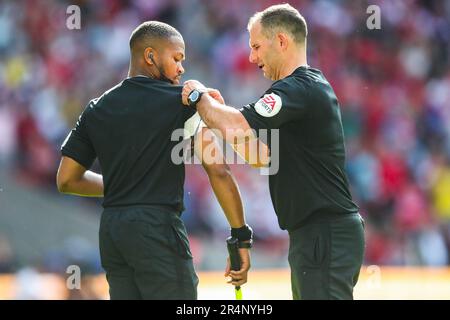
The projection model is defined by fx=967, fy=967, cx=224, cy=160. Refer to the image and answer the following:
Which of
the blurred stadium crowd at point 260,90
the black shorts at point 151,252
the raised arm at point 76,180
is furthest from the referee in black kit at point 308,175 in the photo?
the blurred stadium crowd at point 260,90

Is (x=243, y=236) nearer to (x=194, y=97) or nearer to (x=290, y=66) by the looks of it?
(x=194, y=97)

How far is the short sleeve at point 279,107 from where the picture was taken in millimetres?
5086

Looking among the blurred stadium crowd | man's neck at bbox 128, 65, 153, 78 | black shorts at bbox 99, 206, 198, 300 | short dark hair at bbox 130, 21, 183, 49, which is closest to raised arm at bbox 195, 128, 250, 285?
black shorts at bbox 99, 206, 198, 300

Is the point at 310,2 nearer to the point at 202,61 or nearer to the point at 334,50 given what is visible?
the point at 334,50

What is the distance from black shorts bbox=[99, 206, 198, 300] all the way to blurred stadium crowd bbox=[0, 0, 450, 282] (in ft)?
21.0

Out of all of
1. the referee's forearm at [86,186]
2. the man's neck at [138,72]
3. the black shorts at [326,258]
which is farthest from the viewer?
the referee's forearm at [86,186]

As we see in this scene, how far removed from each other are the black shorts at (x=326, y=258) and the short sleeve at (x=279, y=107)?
57cm

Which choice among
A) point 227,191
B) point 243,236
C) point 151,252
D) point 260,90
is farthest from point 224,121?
point 260,90

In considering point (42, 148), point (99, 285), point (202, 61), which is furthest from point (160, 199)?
point (202, 61)

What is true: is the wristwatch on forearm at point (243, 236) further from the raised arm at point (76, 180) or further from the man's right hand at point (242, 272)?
the raised arm at point (76, 180)

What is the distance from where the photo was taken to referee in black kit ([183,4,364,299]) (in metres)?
5.05

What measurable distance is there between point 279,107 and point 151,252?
1009 millimetres

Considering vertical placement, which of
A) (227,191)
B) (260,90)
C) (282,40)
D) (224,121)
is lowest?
(227,191)

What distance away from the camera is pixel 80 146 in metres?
5.34
